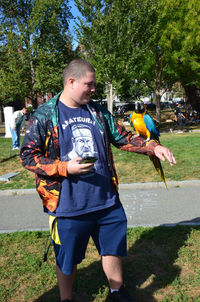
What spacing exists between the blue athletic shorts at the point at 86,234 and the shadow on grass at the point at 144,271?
0.69 m

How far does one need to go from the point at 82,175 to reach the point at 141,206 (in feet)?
10.7

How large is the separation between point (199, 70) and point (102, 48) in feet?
21.2

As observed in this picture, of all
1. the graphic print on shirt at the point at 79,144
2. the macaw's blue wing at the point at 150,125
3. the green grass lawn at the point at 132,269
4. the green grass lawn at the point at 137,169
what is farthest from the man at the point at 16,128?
the graphic print on shirt at the point at 79,144

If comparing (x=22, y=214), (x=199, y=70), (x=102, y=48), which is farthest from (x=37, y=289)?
(x=199, y=70)

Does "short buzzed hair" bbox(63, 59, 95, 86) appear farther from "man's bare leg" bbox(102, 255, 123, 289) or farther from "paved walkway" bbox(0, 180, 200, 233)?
"paved walkway" bbox(0, 180, 200, 233)

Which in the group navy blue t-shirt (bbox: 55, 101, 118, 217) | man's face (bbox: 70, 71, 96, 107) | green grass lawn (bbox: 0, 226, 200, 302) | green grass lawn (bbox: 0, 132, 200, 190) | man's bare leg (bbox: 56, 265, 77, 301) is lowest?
green grass lawn (bbox: 0, 226, 200, 302)

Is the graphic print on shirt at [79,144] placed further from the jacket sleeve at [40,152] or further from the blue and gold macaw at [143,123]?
the blue and gold macaw at [143,123]

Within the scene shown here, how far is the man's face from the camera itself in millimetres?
2088

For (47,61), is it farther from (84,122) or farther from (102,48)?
(84,122)

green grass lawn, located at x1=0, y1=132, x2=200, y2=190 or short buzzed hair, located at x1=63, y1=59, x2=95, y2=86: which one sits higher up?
short buzzed hair, located at x1=63, y1=59, x2=95, y2=86

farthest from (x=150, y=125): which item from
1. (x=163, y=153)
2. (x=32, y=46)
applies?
(x=32, y=46)

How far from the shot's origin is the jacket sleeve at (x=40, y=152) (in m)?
2.02

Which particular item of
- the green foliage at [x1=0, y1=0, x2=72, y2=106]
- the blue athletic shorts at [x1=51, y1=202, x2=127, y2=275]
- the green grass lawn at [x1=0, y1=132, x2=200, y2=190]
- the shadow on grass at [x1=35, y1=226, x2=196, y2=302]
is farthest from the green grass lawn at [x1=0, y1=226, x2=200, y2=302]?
the green foliage at [x1=0, y1=0, x2=72, y2=106]

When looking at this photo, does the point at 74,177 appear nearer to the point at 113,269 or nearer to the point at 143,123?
the point at 113,269
